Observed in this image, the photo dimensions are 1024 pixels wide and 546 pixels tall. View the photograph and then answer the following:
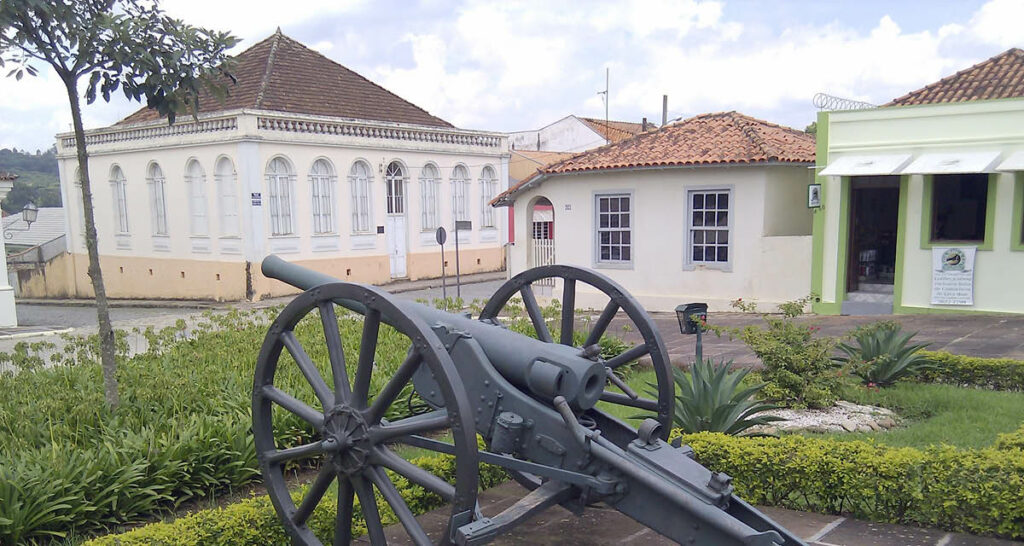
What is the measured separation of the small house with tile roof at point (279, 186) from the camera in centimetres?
2008

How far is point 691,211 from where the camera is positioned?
1536cm

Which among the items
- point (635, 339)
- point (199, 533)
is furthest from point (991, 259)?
point (199, 533)

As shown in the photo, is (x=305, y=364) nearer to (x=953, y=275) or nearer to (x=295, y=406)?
(x=295, y=406)

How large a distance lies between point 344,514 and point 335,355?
767 mm

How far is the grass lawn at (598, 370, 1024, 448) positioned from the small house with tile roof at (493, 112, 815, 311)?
23.0 feet

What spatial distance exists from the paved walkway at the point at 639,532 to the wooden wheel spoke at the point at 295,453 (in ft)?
2.31

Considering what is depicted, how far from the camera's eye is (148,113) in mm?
24109

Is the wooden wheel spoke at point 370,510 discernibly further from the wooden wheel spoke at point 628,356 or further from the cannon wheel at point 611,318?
the wooden wheel spoke at point 628,356

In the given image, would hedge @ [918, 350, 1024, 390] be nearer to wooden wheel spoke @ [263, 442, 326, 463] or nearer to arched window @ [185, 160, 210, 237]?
wooden wheel spoke @ [263, 442, 326, 463]

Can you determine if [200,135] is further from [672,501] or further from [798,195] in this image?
[672,501]

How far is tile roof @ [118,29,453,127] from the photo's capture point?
21.1m

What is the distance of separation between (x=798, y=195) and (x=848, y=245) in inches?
73.2

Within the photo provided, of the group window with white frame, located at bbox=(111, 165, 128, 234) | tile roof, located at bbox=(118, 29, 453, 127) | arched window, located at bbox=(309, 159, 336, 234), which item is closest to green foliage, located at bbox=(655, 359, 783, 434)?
arched window, located at bbox=(309, 159, 336, 234)

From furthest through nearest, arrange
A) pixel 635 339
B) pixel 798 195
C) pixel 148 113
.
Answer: pixel 148 113
pixel 798 195
pixel 635 339
